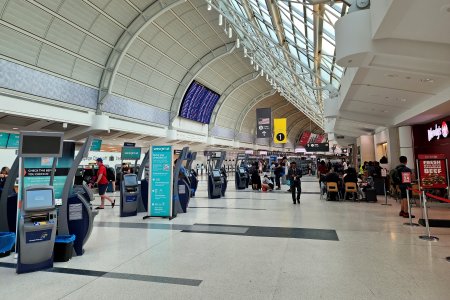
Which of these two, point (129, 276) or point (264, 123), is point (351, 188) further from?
point (264, 123)

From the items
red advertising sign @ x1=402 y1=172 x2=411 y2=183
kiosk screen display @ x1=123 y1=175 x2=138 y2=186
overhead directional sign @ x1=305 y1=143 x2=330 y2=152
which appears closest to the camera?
red advertising sign @ x1=402 y1=172 x2=411 y2=183

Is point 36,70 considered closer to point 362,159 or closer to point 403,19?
point 403,19

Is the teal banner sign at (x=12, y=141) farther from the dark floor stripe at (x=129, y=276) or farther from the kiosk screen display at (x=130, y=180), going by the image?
the dark floor stripe at (x=129, y=276)

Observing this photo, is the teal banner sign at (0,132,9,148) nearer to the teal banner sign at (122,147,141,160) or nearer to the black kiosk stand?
the teal banner sign at (122,147,141,160)

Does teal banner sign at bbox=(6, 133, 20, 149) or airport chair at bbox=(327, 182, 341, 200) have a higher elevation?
teal banner sign at bbox=(6, 133, 20, 149)

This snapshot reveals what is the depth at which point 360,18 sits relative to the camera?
4.65 meters

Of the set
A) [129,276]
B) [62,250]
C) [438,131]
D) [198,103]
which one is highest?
[198,103]

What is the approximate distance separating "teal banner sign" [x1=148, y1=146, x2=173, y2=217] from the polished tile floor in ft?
2.96

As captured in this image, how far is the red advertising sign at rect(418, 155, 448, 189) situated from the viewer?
5.55 m

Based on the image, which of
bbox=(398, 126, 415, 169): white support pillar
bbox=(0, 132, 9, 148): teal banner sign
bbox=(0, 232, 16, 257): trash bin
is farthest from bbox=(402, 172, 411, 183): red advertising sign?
bbox=(0, 132, 9, 148): teal banner sign

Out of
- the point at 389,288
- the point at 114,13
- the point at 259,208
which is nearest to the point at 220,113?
the point at 114,13

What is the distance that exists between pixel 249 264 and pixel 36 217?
2.96 metres

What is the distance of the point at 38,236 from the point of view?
383 cm

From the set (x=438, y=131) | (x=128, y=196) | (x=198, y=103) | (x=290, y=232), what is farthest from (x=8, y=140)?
(x=438, y=131)
